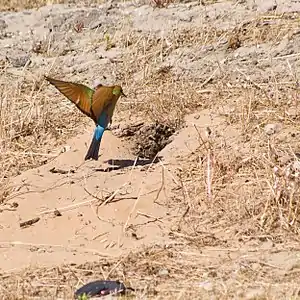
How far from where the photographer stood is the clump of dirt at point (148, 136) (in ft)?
18.8

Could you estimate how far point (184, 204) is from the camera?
4.80 metres

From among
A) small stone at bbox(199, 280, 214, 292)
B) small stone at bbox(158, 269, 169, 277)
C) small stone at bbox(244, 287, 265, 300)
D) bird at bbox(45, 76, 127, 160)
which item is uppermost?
bird at bbox(45, 76, 127, 160)

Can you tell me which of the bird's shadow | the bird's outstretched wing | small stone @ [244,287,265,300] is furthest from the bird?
small stone @ [244,287,265,300]

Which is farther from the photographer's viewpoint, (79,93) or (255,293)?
(79,93)

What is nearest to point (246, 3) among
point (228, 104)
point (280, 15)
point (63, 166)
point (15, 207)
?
point (280, 15)

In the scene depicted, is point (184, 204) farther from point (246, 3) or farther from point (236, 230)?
point (246, 3)

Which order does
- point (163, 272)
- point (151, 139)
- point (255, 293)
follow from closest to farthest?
point (255, 293) → point (163, 272) → point (151, 139)

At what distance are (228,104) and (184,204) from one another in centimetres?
148

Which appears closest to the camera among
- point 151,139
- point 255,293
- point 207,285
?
point 255,293

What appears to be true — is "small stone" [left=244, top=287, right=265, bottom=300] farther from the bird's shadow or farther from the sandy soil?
the bird's shadow

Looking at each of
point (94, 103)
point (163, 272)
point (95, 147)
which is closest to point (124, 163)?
point (95, 147)

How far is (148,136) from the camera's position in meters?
5.82

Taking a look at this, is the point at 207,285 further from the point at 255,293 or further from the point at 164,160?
the point at 164,160

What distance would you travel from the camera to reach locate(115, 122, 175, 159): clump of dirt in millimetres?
5734
